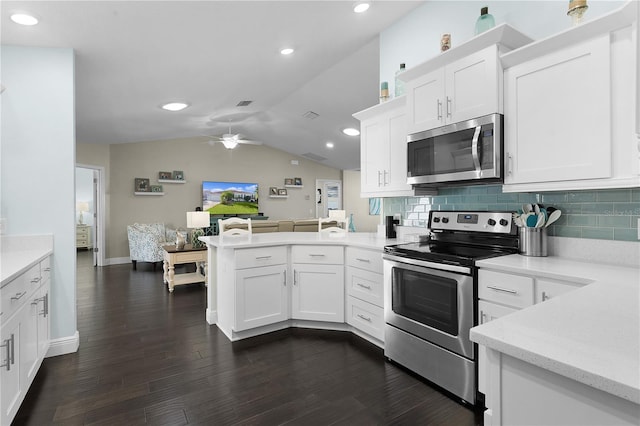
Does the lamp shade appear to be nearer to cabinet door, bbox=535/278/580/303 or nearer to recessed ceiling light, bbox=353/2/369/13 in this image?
recessed ceiling light, bbox=353/2/369/13

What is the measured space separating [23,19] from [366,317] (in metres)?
3.37

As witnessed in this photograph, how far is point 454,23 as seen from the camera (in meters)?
2.88

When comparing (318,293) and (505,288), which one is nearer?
→ (505,288)

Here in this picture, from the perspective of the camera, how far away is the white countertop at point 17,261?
1.69 metres

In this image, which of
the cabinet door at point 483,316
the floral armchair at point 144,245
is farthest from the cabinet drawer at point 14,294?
the floral armchair at point 144,245

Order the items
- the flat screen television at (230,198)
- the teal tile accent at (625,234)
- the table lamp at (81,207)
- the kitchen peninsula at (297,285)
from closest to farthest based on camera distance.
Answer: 1. the teal tile accent at (625,234)
2. the kitchen peninsula at (297,285)
3. the flat screen television at (230,198)
4. the table lamp at (81,207)

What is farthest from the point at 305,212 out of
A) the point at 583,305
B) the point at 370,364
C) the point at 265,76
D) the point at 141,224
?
the point at 583,305

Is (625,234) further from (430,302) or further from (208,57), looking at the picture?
(208,57)

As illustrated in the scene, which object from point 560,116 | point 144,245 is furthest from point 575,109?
point 144,245

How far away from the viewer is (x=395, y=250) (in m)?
2.46

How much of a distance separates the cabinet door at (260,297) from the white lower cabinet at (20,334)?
1.36m

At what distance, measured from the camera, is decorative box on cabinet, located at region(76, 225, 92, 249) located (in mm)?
9250

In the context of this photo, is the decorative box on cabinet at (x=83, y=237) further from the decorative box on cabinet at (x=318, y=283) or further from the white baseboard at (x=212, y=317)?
the decorative box on cabinet at (x=318, y=283)

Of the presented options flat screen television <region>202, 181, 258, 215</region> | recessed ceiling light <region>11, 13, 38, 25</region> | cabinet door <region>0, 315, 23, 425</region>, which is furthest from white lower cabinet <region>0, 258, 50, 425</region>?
flat screen television <region>202, 181, 258, 215</region>
